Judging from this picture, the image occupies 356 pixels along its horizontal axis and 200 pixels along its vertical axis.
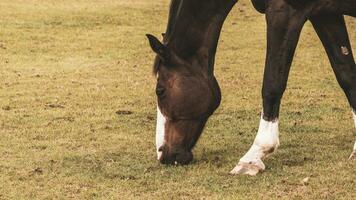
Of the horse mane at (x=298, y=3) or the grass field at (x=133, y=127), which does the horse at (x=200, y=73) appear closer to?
the horse mane at (x=298, y=3)

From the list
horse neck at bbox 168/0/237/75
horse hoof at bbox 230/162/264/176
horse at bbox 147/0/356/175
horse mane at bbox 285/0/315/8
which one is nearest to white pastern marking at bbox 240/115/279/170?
horse at bbox 147/0/356/175

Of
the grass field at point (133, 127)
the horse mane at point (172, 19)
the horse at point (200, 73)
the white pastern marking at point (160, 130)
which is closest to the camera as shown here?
the grass field at point (133, 127)

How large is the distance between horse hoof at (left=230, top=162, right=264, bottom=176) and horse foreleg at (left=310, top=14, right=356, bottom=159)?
41.1 inches

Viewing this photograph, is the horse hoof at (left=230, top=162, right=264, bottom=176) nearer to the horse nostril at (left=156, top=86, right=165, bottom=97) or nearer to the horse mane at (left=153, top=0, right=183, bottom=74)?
the horse nostril at (left=156, top=86, right=165, bottom=97)

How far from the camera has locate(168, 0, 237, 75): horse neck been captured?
651cm

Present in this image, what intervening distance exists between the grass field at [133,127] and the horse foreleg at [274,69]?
6.9 inches

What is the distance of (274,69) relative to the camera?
20.7 feet

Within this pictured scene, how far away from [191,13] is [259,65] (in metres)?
7.82

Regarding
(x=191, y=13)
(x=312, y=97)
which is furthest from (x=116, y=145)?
(x=312, y=97)

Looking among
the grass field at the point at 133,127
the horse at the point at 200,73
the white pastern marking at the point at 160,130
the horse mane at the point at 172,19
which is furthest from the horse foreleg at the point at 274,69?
the horse mane at the point at 172,19

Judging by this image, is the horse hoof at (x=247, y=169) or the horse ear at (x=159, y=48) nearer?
the horse hoof at (x=247, y=169)

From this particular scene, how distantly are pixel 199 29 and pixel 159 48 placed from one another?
430 mm

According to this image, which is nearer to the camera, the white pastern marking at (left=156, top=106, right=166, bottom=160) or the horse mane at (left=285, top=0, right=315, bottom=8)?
the horse mane at (left=285, top=0, right=315, bottom=8)

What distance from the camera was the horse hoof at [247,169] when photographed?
6.17m
